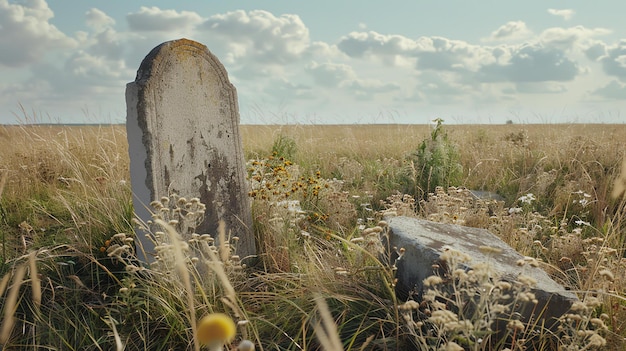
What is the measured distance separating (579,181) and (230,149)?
501 cm

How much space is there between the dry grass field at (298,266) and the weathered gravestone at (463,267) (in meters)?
0.10

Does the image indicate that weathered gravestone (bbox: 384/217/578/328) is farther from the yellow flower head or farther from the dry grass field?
the yellow flower head

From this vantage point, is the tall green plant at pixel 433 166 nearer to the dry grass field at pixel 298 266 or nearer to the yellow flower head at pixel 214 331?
the dry grass field at pixel 298 266

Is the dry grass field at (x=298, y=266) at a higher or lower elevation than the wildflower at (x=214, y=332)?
lower

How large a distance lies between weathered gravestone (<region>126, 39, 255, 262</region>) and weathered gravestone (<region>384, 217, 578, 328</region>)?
149 cm

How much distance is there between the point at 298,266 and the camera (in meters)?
3.95

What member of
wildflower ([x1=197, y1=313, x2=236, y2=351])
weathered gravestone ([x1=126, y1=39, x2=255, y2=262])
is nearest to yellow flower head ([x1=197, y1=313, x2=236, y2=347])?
wildflower ([x1=197, y1=313, x2=236, y2=351])

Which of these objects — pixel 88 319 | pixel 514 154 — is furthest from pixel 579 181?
pixel 88 319

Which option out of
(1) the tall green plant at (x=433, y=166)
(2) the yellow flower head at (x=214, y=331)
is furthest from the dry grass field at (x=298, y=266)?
(2) the yellow flower head at (x=214, y=331)

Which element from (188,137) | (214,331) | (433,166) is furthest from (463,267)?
(433,166)

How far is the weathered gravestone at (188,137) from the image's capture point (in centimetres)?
401

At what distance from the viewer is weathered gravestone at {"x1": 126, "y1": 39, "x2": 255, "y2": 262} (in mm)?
4008

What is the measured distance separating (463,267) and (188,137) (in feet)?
7.64

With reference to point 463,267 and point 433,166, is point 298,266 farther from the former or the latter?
point 433,166
